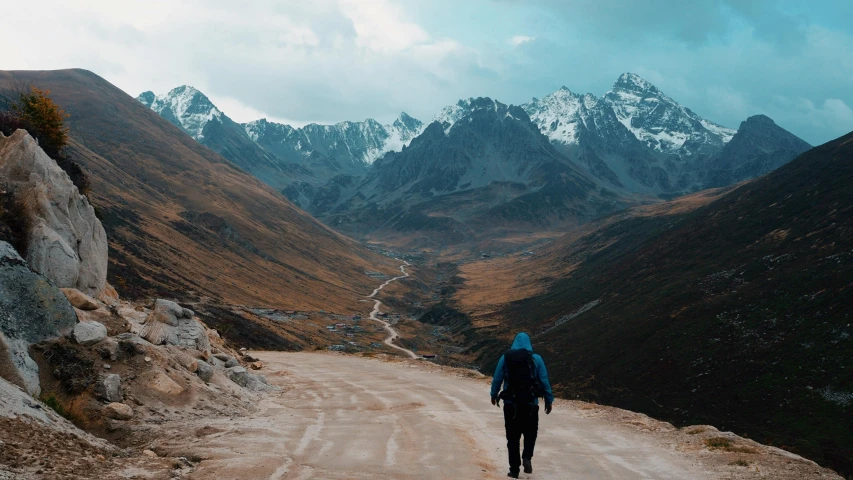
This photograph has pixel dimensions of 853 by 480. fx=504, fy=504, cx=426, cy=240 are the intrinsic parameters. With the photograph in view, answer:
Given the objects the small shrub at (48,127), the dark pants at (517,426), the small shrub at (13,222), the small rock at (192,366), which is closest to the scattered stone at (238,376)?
the small rock at (192,366)

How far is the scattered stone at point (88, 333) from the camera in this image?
16.4 meters

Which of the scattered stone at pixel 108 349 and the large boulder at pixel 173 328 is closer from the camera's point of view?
the scattered stone at pixel 108 349

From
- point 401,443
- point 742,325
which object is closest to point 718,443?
point 401,443

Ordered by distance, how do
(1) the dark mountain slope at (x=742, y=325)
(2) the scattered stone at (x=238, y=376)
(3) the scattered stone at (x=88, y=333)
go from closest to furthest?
(3) the scattered stone at (x=88, y=333)
(2) the scattered stone at (x=238, y=376)
(1) the dark mountain slope at (x=742, y=325)

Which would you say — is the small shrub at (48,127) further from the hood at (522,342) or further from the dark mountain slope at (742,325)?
the dark mountain slope at (742,325)

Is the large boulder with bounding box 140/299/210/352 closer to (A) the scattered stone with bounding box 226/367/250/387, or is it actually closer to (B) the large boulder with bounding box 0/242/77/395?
(A) the scattered stone with bounding box 226/367/250/387

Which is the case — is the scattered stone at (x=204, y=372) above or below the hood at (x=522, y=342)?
below

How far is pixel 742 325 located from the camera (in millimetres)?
65812

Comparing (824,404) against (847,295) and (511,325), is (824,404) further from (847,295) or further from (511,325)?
(511,325)

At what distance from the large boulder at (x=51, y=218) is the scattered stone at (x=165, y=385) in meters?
7.66

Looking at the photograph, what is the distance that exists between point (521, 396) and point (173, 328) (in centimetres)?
2006

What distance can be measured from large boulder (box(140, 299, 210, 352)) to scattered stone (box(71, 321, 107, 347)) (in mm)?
5768

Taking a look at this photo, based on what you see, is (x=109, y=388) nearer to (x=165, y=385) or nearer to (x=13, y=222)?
(x=165, y=385)

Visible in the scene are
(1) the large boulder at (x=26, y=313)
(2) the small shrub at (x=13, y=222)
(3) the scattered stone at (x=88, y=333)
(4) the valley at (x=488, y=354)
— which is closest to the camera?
(1) the large boulder at (x=26, y=313)
